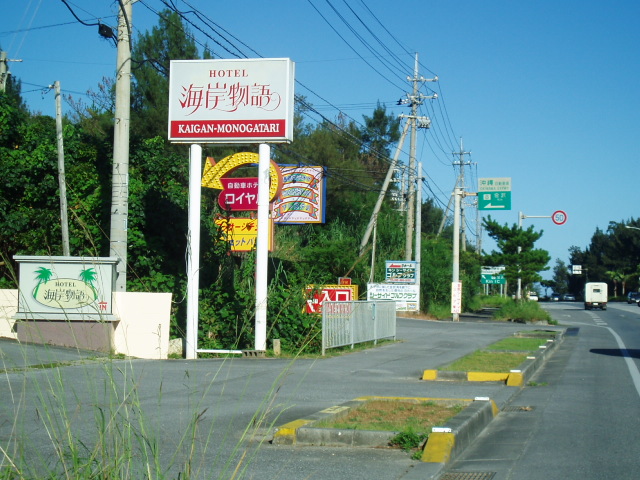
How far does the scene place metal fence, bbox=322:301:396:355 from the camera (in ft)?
57.0

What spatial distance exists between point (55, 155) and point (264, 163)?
7274 millimetres

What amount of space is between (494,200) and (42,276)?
26.5 metres

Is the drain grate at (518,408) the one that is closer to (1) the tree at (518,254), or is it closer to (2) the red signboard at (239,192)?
(2) the red signboard at (239,192)

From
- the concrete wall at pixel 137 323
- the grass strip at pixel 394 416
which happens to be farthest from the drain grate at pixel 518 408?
the concrete wall at pixel 137 323

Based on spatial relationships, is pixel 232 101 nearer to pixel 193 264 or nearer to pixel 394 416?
pixel 193 264

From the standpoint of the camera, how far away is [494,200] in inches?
1452

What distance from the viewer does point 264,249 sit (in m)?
16.2

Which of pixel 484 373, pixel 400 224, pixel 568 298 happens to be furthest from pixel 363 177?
pixel 568 298

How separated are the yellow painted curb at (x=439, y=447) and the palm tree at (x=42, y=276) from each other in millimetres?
9852

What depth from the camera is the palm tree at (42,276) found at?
14.7 meters

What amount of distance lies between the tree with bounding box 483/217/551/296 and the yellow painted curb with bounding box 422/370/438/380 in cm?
3021

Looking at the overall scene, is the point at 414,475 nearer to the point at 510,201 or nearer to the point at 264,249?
the point at 264,249

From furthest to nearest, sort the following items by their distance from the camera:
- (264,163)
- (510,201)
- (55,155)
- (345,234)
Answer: (345,234)
(510,201)
(55,155)
(264,163)

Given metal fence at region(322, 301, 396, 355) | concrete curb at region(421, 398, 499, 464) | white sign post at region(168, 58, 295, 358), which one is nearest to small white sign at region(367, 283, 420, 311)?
metal fence at region(322, 301, 396, 355)
